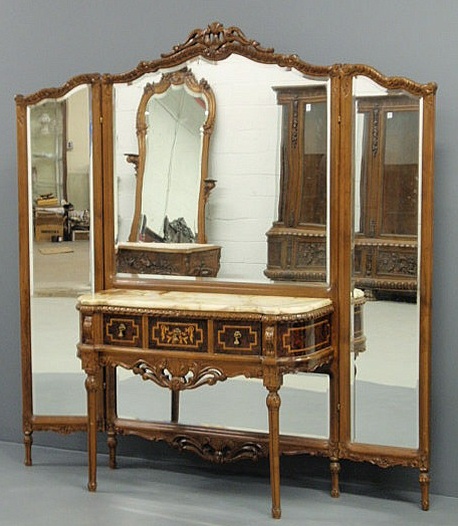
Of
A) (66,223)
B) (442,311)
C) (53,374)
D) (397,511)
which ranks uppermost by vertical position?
(66,223)

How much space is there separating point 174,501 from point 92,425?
0.48 m

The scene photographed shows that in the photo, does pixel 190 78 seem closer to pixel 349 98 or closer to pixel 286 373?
pixel 349 98

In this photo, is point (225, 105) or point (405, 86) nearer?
point (405, 86)

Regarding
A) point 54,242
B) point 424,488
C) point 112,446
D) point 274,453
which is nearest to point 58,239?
point 54,242

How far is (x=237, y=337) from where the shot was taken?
4.03 metres

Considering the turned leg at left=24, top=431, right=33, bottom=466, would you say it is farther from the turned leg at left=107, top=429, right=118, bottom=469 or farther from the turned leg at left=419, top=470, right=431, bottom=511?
the turned leg at left=419, top=470, right=431, bottom=511

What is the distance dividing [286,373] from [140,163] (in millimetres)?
1202

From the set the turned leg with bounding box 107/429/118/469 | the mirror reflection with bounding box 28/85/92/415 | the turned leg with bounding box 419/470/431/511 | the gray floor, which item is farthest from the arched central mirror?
the turned leg with bounding box 419/470/431/511

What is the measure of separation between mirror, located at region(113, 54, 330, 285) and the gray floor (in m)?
0.94

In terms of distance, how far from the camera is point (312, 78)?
4.20 metres

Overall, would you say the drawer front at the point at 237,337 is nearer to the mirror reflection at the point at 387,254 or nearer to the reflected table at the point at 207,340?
the reflected table at the point at 207,340

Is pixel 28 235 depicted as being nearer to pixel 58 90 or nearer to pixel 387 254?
pixel 58 90

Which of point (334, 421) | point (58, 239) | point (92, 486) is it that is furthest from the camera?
point (58, 239)

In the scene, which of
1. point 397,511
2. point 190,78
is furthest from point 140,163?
point 397,511
